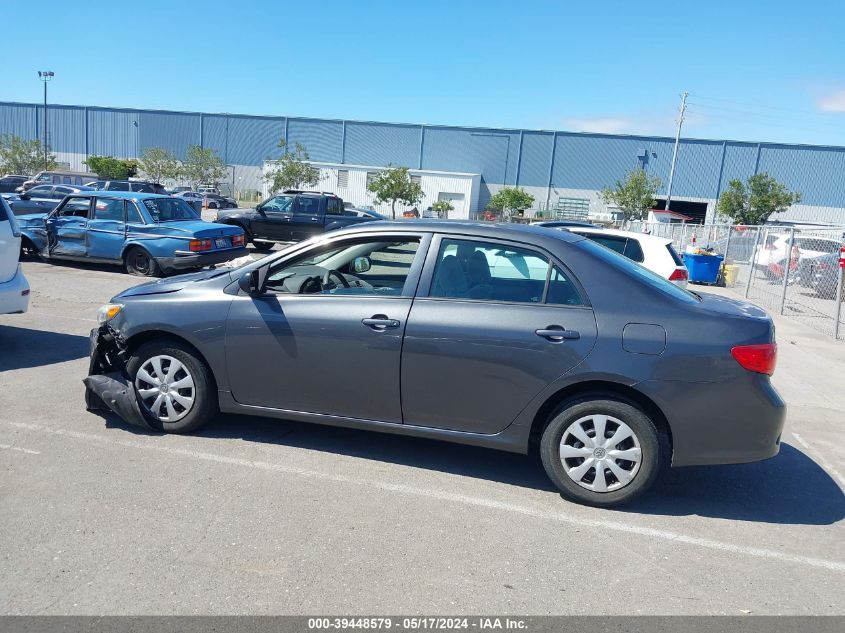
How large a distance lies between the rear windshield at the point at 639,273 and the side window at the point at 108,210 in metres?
11.6

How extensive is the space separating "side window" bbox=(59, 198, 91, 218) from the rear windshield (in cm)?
1242

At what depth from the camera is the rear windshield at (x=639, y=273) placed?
4426mm

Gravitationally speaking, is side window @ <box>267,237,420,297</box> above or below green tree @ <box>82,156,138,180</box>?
below

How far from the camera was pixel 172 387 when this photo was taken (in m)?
5.01

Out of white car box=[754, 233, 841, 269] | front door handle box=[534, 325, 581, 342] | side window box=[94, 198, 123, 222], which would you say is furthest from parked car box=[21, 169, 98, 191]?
front door handle box=[534, 325, 581, 342]

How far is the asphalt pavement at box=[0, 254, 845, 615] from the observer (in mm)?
3217

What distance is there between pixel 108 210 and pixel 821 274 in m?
17.3

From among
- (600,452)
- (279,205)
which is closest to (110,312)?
(600,452)

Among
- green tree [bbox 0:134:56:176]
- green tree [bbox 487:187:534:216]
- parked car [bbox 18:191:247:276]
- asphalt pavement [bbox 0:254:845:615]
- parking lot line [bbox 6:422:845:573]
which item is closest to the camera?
asphalt pavement [bbox 0:254:845:615]

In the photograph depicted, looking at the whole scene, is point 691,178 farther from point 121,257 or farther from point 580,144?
point 121,257

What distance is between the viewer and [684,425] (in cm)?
411

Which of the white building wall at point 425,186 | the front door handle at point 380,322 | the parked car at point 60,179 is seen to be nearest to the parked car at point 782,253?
the front door handle at point 380,322

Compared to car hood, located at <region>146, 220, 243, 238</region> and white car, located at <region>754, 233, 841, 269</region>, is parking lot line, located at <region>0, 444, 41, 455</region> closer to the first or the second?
car hood, located at <region>146, 220, 243, 238</region>

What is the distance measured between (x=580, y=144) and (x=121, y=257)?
54188 millimetres
